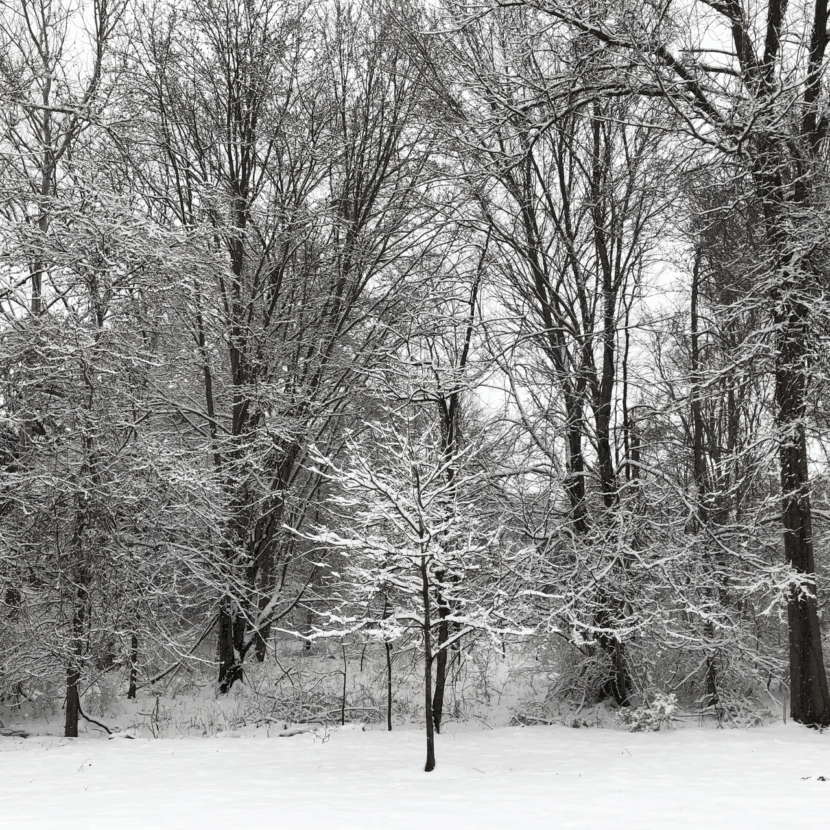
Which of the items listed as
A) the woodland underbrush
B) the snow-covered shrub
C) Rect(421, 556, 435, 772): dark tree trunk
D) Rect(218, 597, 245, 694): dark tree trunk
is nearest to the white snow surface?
Rect(421, 556, 435, 772): dark tree trunk

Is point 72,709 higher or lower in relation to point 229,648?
lower

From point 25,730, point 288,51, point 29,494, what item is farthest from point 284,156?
point 25,730

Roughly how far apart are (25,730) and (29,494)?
12.8ft

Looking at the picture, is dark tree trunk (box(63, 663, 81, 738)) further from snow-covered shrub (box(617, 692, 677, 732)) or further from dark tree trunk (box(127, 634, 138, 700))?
snow-covered shrub (box(617, 692, 677, 732))

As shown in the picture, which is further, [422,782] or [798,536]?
[798,536]

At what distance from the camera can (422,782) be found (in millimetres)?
6934

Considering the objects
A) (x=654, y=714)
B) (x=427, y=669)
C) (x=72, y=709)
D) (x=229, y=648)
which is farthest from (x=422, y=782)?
(x=229, y=648)

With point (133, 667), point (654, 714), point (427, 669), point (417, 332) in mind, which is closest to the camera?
point (427, 669)

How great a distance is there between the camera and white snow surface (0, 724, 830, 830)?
5656mm

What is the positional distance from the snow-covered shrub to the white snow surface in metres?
0.38

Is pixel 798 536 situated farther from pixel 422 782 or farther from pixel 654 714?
pixel 422 782

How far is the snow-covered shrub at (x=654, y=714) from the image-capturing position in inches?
388

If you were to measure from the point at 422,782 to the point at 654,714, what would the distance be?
446 cm

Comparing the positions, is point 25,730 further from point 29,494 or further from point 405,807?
point 405,807
